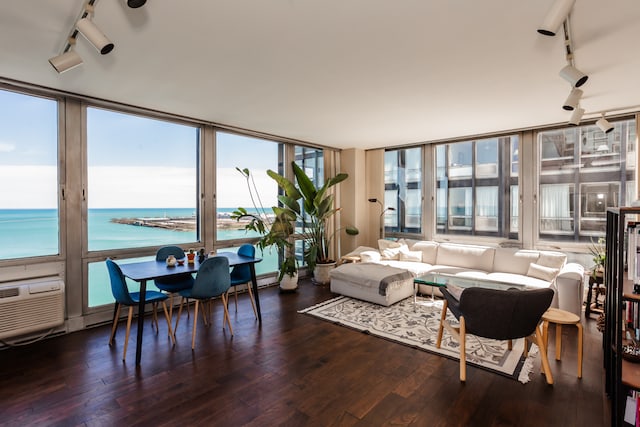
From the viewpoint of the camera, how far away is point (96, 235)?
3.93 meters

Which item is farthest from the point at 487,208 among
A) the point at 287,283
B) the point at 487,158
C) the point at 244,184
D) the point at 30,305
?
the point at 30,305

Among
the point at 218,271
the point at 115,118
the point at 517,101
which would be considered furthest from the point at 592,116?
the point at 115,118

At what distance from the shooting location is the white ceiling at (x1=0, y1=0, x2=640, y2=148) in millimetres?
2092

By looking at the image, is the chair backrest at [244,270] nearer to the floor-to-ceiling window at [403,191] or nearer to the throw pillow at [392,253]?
the throw pillow at [392,253]

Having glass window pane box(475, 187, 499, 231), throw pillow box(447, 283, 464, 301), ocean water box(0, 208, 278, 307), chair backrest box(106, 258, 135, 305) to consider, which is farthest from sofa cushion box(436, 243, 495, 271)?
chair backrest box(106, 258, 135, 305)

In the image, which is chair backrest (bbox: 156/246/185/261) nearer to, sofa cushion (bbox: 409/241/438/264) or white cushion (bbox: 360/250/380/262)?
white cushion (bbox: 360/250/380/262)

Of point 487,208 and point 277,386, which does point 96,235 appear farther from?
point 487,208

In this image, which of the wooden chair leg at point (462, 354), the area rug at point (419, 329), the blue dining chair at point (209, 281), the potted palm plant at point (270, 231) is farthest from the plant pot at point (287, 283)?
the wooden chair leg at point (462, 354)

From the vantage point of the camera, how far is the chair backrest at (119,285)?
3051 millimetres

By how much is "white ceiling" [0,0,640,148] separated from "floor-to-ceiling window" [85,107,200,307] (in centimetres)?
48

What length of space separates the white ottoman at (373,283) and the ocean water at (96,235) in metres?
1.96

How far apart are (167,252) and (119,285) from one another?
1010 millimetres

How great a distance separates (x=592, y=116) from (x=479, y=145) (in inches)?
62.3

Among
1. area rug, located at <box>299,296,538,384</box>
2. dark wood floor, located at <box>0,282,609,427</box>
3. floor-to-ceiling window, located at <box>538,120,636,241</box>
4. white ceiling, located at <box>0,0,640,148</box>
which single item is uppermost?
white ceiling, located at <box>0,0,640,148</box>
